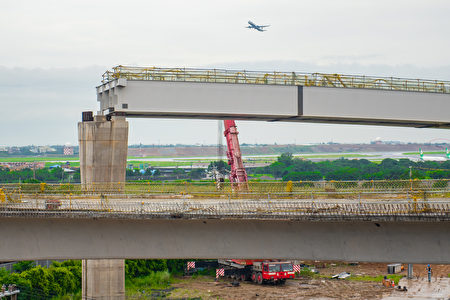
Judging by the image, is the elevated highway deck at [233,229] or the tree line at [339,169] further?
the tree line at [339,169]

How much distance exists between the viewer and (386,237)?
22016 millimetres

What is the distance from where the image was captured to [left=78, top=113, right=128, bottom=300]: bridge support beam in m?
27.8

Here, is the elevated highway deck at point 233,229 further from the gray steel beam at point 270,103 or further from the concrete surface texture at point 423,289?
the concrete surface texture at point 423,289

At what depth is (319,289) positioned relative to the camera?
1821 inches

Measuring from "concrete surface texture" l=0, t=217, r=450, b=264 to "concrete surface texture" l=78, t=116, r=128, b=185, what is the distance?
5.51 m

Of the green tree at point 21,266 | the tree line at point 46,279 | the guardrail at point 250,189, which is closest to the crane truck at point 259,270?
the tree line at point 46,279

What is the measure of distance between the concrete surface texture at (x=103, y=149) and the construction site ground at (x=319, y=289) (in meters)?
18.0

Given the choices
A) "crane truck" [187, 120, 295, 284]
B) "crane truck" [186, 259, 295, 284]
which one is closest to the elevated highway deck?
"crane truck" [187, 120, 295, 284]

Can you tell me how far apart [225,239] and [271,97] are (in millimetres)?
10384

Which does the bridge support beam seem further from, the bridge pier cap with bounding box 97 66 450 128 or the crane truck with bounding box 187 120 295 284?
the crane truck with bounding box 187 120 295 284

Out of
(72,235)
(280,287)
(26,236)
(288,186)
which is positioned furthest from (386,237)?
(280,287)

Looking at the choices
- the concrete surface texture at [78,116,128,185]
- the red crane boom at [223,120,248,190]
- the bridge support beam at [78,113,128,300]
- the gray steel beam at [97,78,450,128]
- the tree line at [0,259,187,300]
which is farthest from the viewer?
the red crane boom at [223,120,248,190]

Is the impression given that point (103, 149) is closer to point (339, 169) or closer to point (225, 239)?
point (225, 239)

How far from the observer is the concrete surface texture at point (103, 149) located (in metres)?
28.6
